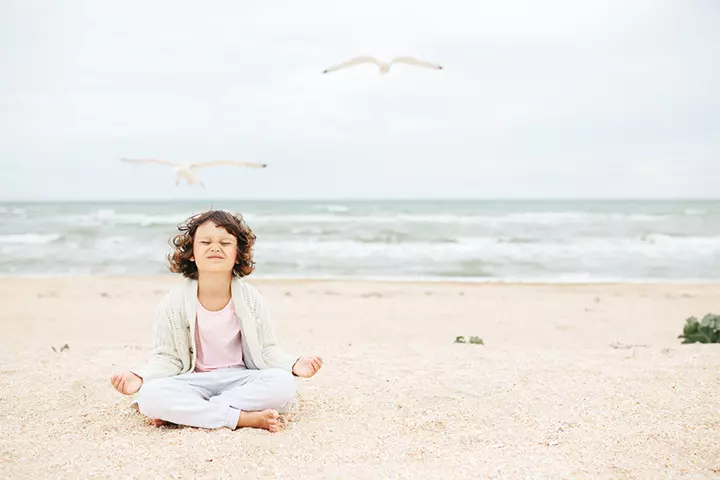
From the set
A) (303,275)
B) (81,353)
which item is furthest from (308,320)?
(303,275)

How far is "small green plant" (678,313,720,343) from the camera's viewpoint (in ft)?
18.2

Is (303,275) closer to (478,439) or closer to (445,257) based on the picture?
(445,257)

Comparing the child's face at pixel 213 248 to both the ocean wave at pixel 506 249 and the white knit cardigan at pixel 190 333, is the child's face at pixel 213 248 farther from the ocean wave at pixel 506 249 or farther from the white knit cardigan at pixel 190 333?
the ocean wave at pixel 506 249

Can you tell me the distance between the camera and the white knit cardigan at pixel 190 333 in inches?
131

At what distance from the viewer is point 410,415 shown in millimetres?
3494

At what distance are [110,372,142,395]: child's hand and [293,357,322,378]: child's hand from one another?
0.80 metres

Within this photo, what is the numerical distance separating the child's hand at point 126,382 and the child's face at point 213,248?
645mm

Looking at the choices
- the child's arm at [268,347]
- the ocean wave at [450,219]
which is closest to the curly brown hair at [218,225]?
the child's arm at [268,347]

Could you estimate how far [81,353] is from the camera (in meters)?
5.05

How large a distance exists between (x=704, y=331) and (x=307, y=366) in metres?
4.10

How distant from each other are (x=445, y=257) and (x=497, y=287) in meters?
6.50

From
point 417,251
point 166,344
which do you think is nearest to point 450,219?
point 417,251

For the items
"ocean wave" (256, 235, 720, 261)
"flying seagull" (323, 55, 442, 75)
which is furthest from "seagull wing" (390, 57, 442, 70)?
"ocean wave" (256, 235, 720, 261)

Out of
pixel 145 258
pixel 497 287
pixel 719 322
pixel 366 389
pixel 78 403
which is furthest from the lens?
pixel 145 258
